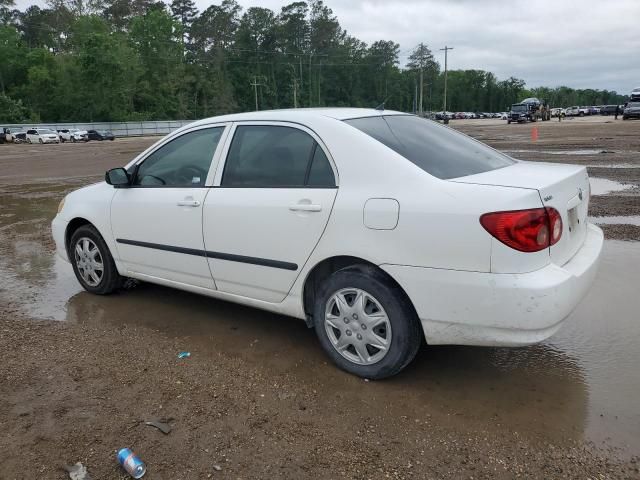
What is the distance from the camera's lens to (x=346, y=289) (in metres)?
3.33

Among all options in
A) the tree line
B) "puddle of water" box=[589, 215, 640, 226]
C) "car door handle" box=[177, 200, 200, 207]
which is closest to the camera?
"car door handle" box=[177, 200, 200, 207]

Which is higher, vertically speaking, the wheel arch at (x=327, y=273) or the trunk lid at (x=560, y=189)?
the trunk lid at (x=560, y=189)

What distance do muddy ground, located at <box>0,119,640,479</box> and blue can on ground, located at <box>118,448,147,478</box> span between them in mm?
58

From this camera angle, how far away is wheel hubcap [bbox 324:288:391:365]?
326 cm

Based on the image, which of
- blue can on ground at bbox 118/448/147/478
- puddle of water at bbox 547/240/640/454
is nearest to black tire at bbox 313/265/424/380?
puddle of water at bbox 547/240/640/454

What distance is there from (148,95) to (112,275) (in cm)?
8620

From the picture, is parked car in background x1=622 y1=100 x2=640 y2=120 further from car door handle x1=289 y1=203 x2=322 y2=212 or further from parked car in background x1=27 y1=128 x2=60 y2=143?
car door handle x1=289 y1=203 x2=322 y2=212

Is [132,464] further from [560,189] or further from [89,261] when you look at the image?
[89,261]

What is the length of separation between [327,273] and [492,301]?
43.5 inches

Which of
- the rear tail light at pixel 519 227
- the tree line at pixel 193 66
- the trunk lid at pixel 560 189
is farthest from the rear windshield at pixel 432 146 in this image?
the tree line at pixel 193 66

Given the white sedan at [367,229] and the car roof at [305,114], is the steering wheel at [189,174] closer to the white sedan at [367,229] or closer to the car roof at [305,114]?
the white sedan at [367,229]

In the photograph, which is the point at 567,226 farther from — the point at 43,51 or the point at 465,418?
the point at 43,51

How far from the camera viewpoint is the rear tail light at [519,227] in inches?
110

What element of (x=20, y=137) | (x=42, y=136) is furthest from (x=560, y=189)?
(x=20, y=137)
